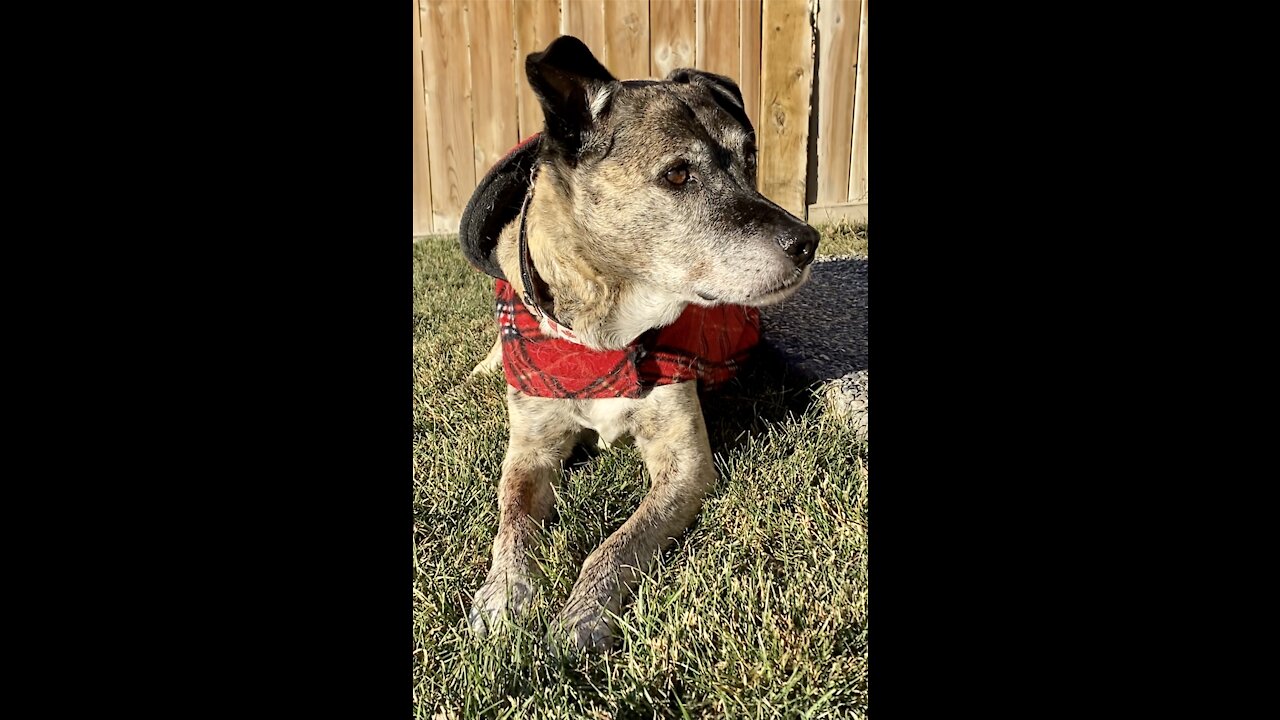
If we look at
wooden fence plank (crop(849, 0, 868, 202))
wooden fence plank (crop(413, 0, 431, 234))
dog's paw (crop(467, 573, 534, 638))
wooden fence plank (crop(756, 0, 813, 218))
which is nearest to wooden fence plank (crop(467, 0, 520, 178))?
wooden fence plank (crop(413, 0, 431, 234))

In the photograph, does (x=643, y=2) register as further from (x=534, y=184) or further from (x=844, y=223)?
(x=534, y=184)

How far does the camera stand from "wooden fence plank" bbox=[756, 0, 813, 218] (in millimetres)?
5484

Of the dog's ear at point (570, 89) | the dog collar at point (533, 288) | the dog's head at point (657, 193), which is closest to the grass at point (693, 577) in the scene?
the dog collar at point (533, 288)

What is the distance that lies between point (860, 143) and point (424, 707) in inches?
213

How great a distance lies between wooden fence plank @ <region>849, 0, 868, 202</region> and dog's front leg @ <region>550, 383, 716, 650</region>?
3.98 m

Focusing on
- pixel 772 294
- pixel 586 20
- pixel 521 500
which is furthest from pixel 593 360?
pixel 586 20

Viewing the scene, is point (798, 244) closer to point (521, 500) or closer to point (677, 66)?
point (521, 500)

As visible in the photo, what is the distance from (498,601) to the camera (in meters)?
1.88

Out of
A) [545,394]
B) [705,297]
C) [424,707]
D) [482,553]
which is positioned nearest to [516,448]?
[545,394]

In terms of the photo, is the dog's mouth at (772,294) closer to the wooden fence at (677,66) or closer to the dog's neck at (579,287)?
the dog's neck at (579,287)

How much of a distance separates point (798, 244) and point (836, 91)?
4.03 metres

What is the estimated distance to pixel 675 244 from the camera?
2.25 meters

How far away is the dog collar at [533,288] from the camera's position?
7.92 feet

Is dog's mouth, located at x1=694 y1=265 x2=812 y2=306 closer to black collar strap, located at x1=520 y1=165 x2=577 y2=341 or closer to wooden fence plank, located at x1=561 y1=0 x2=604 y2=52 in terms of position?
black collar strap, located at x1=520 y1=165 x2=577 y2=341
